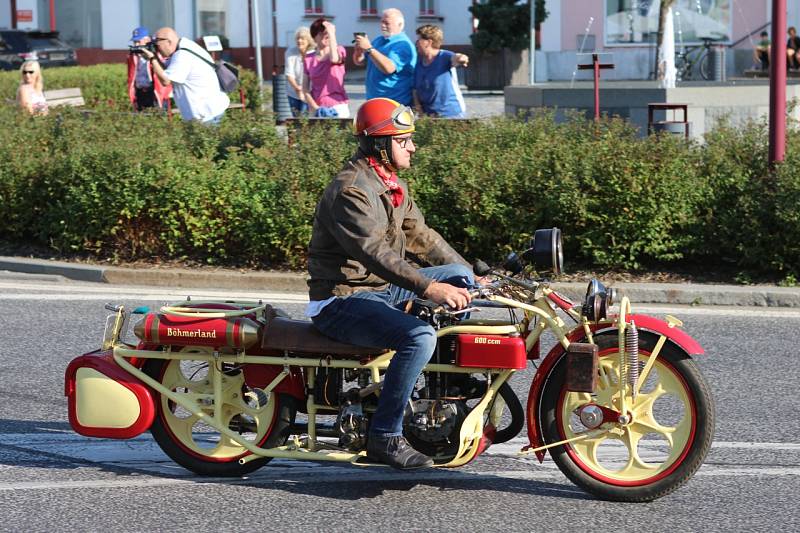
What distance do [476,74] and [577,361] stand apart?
118 feet

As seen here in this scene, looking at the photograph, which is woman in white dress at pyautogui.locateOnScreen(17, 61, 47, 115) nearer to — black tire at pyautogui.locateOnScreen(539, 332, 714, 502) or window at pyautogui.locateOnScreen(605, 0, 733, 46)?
black tire at pyautogui.locateOnScreen(539, 332, 714, 502)

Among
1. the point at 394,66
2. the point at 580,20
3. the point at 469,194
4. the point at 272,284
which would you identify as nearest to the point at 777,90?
the point at 469,194

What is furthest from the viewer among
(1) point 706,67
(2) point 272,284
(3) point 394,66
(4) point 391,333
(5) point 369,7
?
(5) point 369,7

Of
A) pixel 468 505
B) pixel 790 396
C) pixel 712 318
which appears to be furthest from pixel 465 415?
pixel 712 318

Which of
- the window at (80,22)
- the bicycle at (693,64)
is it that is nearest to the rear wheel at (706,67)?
the bicycle at (693,64)

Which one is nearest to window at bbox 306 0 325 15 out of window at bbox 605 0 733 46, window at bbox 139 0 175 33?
window at bbox 139 0 175 33

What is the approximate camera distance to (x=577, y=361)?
5.51m

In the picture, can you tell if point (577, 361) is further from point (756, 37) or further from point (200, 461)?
point (756, 37)

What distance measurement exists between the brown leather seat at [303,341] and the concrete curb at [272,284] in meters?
5.16

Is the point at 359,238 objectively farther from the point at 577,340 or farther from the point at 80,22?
the point at 80,22

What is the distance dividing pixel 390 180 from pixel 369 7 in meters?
42.8

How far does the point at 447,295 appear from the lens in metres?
5.38

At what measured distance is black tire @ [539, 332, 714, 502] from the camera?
18.1 ft

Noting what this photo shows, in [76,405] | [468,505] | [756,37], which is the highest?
[756,37]
